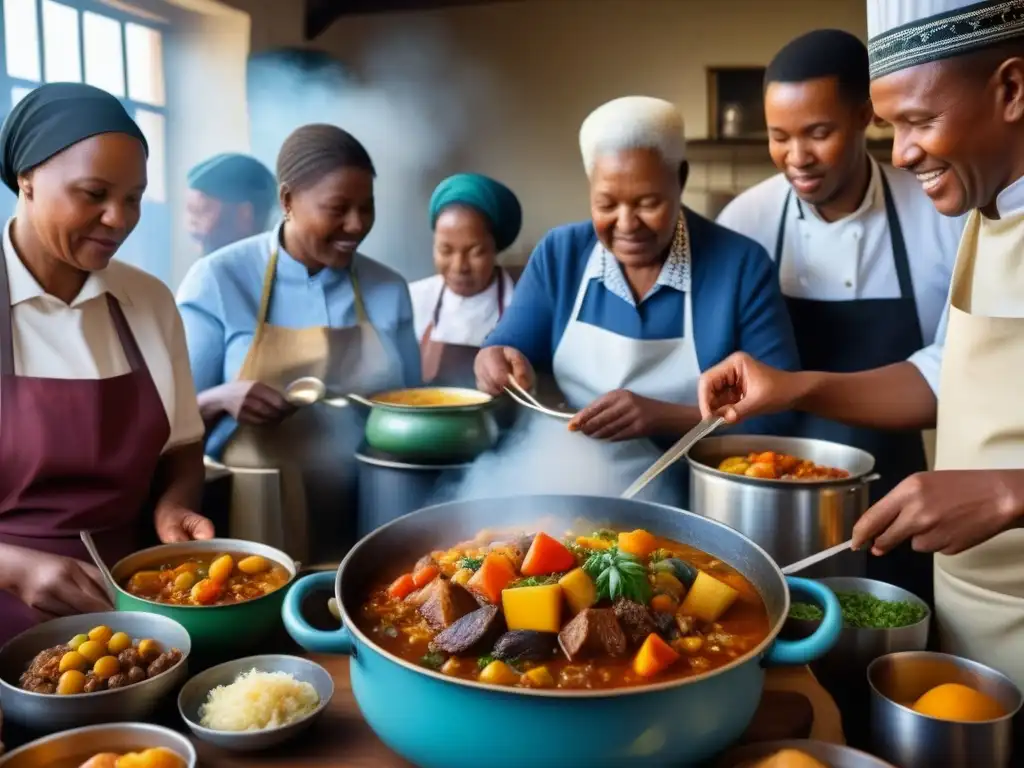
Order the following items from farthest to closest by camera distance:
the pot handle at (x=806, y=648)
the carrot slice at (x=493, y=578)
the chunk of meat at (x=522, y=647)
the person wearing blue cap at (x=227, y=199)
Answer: the person wearing blue cap at (x=227, y=199) → the carrot slice at (x=493, y=578) → the chunk of meat at (x=522, y=647) → the pot handle at (x=806, y=648)

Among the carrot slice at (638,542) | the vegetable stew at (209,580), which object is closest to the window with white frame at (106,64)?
the vegetable stew at (209,580)

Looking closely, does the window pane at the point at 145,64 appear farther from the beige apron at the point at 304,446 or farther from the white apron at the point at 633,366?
the white apron at the point at 633,366

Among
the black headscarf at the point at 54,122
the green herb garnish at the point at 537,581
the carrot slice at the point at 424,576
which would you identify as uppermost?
the black headscarf at the point at 54,122

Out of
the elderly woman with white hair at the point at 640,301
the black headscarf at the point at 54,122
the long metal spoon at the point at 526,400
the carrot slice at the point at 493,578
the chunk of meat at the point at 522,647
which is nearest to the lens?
the chunk of meat at the point at 522,647

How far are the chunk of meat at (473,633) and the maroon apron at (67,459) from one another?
3.54 ft

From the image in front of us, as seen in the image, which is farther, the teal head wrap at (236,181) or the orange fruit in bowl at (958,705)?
the teal head wrap at (236,181)

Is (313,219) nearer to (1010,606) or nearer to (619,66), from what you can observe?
(619,66)

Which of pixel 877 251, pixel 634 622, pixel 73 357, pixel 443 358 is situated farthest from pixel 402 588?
pixel 877 251

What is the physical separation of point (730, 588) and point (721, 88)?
247 cm

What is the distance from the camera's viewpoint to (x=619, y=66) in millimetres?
3053

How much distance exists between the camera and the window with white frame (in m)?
2.30

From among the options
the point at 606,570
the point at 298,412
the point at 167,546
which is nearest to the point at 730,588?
the point at 606,570

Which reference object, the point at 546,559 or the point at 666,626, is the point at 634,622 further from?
the point at 546,559

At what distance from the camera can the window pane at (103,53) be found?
248 centimetres
